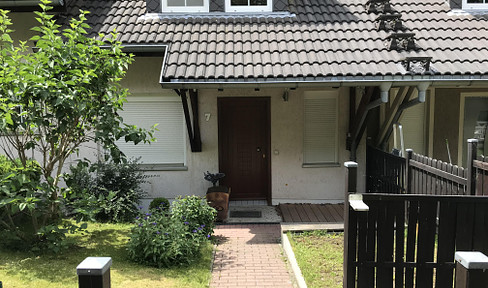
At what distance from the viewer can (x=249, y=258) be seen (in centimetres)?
574

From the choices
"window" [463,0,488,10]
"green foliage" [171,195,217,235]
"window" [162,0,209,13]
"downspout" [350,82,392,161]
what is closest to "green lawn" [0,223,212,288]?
"green foliage" [171,195,217,235]

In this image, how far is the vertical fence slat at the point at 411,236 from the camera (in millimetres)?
3369

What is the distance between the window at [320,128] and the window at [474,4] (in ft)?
12.5

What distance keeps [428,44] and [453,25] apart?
118 cm

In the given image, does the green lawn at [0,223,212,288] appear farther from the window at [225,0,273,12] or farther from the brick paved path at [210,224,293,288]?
the window at [225,0,273,12]

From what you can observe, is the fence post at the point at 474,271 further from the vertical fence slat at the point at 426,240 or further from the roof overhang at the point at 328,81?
the roof overhang at the point at 328,81

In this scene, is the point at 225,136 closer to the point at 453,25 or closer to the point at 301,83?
the point at 301,83

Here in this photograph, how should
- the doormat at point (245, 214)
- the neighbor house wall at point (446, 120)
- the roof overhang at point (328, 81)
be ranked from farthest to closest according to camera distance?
the neighbor house wall at point (446, 120) → the doormat at point (245, 214) → the roof overhang at point (328, 81)

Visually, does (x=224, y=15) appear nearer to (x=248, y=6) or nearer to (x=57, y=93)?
(x=248, y=6)

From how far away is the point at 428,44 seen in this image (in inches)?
304

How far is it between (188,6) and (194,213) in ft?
16.7

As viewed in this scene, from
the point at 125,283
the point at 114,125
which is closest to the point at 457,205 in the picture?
the point at 125,283

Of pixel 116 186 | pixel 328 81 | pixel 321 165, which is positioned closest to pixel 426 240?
pixel 328 81

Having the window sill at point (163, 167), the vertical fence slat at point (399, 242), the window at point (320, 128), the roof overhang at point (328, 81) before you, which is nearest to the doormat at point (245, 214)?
the window sill at point (163, 167)
